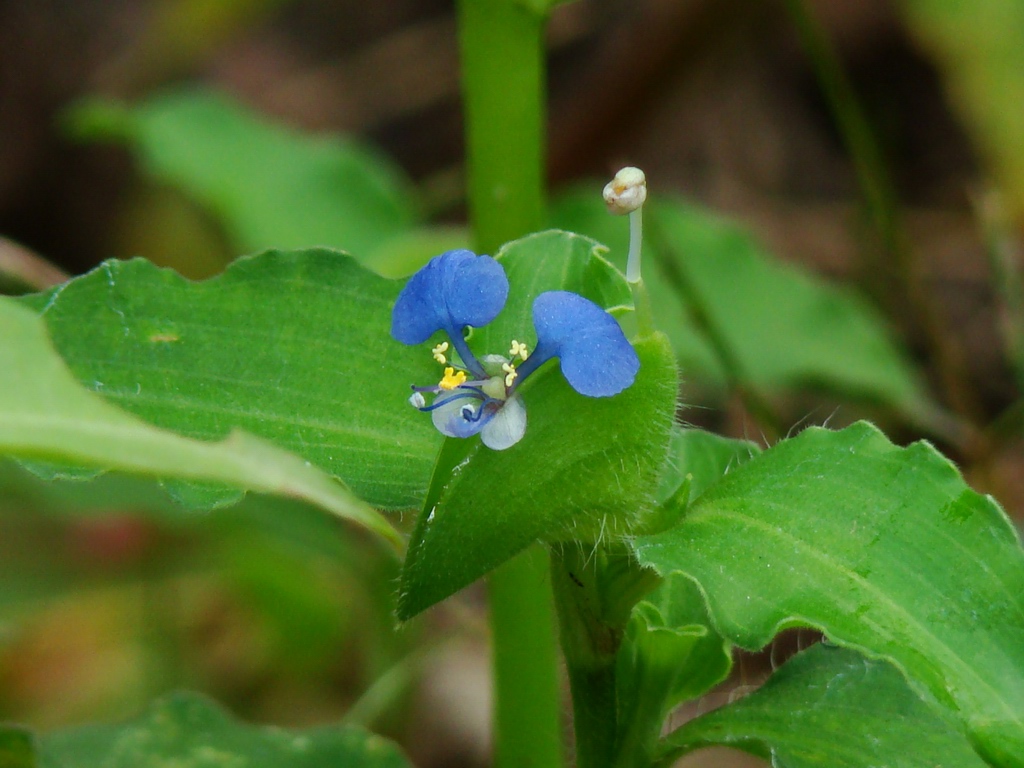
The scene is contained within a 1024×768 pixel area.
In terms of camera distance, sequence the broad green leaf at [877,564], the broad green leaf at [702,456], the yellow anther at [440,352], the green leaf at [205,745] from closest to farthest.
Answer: the broad green leaf at [877,564] → the yellow anther at [440,352] → the broad green leaf at [702,456] → the green leaf at [205,745]

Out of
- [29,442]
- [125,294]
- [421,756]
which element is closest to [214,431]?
[125,294]

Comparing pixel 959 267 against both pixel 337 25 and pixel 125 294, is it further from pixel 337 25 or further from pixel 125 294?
pixel 125 294

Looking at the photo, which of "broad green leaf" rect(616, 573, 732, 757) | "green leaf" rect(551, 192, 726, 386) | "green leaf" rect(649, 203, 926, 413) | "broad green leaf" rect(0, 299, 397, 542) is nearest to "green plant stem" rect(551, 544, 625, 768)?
"broad green leaf" rect(616, 573, 732, 757)

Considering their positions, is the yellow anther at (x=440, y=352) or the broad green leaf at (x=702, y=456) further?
the broad green leaf at (x=702, y=456)

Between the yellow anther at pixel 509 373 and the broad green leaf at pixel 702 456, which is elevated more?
the yellow anther at pixel 509 373

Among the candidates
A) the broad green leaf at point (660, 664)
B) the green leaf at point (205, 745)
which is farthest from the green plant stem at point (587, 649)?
the green leaf at point (205, 745)

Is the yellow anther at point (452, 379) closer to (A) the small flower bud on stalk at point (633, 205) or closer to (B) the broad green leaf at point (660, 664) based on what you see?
(A) the small flower bud on stalk at point (633, 205)

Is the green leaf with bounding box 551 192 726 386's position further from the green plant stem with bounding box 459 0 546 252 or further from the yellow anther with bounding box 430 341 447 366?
the yellow anther with bounding box 430 341 447 366
